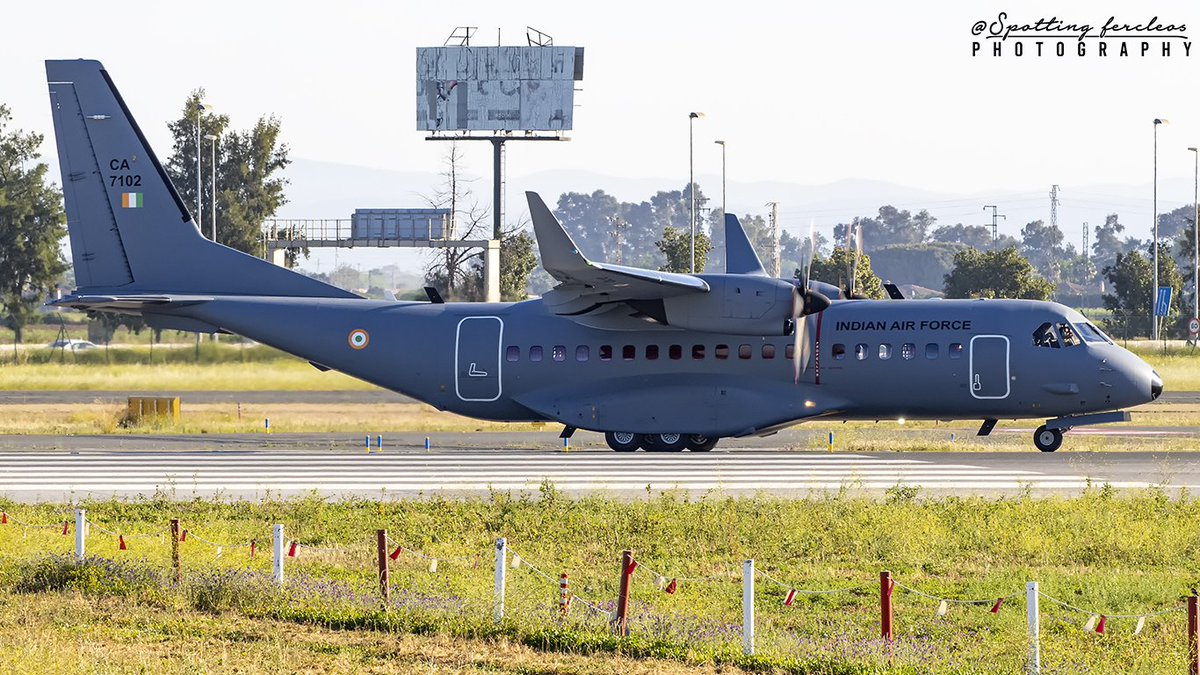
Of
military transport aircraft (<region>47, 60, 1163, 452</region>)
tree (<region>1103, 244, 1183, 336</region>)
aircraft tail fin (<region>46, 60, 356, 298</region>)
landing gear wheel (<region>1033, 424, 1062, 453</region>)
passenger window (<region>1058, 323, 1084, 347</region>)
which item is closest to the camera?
military transport aircraft (<region>47, 60, 1163, 452</region>)

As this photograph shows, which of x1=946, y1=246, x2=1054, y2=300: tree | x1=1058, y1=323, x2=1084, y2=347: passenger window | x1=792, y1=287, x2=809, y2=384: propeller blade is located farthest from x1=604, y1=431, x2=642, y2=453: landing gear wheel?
x1=946, y1=246, x2=1054, y2=300: tree

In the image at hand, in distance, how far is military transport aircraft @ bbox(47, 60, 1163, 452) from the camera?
1241 inches

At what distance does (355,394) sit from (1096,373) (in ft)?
107

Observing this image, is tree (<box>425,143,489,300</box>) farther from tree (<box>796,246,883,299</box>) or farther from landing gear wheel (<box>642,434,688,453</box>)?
landing gear wheel (<box>642,434,688,453</box>)

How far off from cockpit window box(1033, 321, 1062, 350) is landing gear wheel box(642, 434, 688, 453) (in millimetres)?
7938

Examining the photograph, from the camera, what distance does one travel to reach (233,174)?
9400 cm

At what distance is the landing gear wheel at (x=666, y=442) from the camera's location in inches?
1310

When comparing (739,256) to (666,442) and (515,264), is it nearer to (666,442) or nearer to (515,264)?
(666,442)

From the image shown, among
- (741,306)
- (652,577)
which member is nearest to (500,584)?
(652,577)

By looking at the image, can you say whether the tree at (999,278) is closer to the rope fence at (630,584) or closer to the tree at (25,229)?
the tree at (25,229)

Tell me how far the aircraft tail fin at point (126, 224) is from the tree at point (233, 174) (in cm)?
5361

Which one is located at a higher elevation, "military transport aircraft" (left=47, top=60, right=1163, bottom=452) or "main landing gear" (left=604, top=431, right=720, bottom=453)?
"military transport aircraft" (left=47, top=60, right=1163, bottom=452)

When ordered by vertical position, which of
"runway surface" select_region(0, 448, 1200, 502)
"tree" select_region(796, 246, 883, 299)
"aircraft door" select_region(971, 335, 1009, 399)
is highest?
"tree" select_region(796, 246, 883, 299)

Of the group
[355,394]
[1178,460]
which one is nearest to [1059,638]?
[1178,460]
